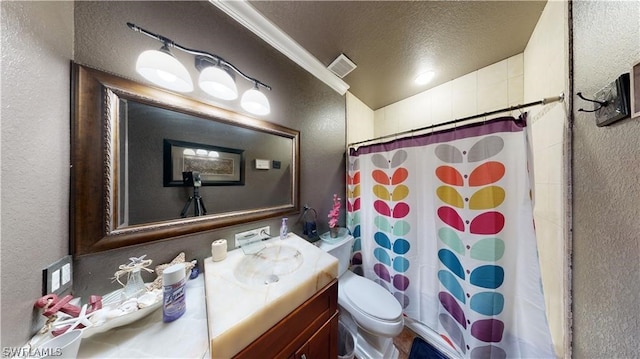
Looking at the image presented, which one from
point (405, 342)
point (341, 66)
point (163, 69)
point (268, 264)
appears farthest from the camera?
point (341, 66)

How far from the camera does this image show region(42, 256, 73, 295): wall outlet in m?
0.51

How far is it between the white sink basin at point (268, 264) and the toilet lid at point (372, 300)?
0.53 metres

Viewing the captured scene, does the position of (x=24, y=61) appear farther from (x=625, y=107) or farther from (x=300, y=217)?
(x=625, y=107)

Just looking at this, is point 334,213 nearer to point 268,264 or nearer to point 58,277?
point 268,264

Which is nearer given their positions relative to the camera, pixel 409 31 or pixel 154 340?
pixel 154 340

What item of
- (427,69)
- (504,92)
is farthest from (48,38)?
(504,92)

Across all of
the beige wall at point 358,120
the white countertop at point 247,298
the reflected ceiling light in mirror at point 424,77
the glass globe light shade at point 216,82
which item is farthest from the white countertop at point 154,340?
the reflected ceiling light in mirror at point 424,77

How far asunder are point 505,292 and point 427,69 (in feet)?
5.32

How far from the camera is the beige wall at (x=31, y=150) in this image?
420 millimetres

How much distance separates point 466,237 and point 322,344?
0.97 metres

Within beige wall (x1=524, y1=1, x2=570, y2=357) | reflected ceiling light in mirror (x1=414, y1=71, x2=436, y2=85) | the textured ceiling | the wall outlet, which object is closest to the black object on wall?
beige wall (x1=524, y1=1, x2=570, y2=357)

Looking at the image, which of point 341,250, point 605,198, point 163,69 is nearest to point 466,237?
point 605,198

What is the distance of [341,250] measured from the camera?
1357 mm

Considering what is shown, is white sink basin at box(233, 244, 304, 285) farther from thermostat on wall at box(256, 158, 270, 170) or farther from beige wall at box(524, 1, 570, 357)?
beige wall at box(524, 1, 570, 357)
